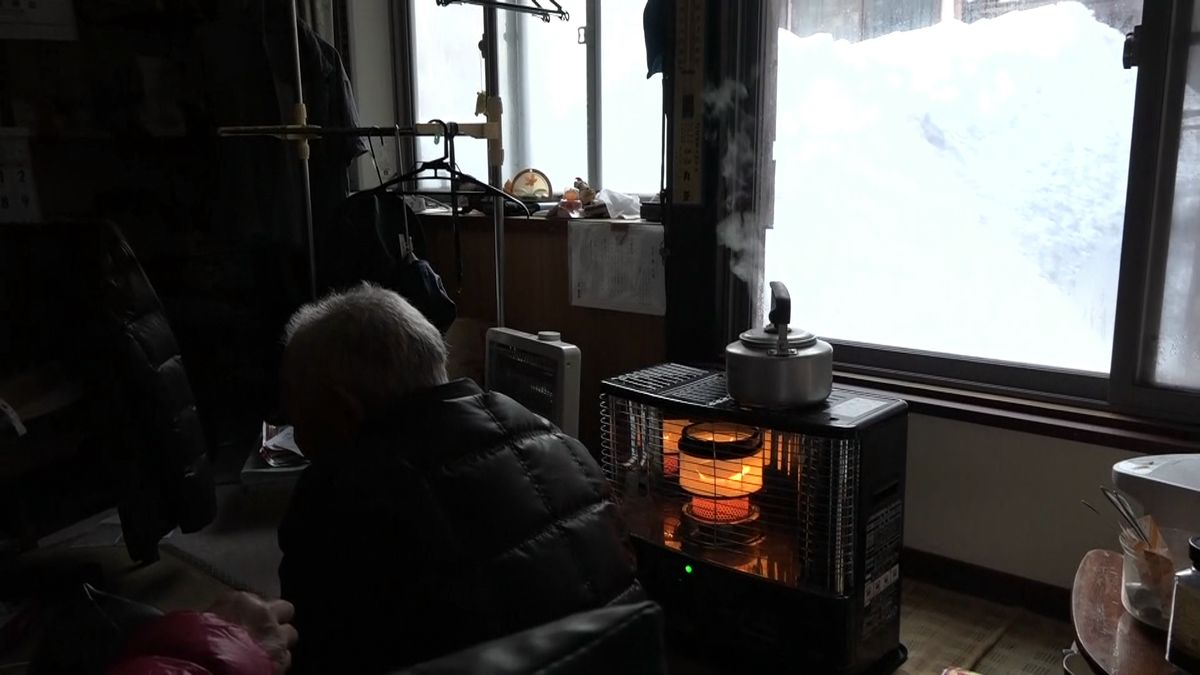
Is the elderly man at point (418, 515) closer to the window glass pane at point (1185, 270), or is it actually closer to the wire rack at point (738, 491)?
the wire rack at point (738, 491)

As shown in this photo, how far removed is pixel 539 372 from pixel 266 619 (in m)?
1.26

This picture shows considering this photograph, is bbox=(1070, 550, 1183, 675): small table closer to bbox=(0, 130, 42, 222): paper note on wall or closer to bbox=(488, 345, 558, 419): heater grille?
bbox=(488, 345, 558, 419): heater grille

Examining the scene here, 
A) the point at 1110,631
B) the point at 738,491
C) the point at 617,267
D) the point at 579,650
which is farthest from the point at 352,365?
the point at 617,267

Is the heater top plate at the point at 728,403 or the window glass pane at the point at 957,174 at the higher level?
the window glass pane at the point at 957,174

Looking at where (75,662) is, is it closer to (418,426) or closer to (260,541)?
(418,426)

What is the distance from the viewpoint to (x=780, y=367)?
167 cm

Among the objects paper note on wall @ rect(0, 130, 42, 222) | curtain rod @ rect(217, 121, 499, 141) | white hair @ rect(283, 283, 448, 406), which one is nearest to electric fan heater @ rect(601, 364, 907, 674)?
white hair @ rect(283, 283, 448, 406)

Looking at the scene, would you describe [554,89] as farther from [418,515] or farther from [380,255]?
[418,515]

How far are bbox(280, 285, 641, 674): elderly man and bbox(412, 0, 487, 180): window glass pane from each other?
2.27m

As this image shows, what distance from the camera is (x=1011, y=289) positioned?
2.11 metres

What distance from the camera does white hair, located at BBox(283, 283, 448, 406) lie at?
119cm

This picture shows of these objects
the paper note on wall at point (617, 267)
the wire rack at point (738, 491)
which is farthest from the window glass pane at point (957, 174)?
the wire rack at point (738, 491)

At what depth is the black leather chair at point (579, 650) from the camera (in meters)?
0.49

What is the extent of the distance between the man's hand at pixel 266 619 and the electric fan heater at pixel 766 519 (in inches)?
36.1
